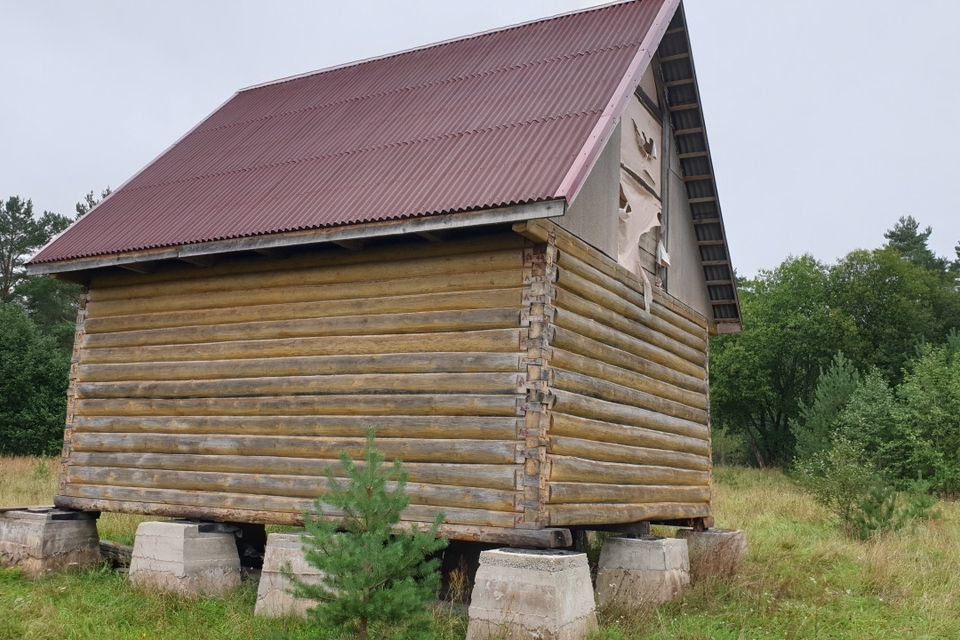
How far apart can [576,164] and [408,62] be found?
20.6 feet

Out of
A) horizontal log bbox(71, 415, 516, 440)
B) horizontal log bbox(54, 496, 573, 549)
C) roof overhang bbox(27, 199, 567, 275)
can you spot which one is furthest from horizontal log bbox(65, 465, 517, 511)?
roof overhang bbox(27, 199, 567, 275)

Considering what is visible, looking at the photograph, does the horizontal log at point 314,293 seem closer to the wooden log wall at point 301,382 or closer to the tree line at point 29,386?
the wooden log wall at point 301,382

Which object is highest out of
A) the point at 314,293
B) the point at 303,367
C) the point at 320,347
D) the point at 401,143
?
the point at 401,143

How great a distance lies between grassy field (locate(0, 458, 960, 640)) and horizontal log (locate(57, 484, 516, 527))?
0.99 m

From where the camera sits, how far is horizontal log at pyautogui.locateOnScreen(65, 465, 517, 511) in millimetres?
8641

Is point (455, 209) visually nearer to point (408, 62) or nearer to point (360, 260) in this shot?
point (360, 260)

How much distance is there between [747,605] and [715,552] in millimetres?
2057

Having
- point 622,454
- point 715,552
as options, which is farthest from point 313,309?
point 715,552

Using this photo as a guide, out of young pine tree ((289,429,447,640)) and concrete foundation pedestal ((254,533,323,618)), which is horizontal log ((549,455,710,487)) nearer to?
young pine tree ((289,429,447,640))

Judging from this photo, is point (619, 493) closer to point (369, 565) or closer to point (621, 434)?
point (621, 434)

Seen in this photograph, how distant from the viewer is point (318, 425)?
981cm

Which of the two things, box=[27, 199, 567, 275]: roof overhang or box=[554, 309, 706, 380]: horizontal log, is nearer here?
box=[27, 199, 567, 275]: roof overhang

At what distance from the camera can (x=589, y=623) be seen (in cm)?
813

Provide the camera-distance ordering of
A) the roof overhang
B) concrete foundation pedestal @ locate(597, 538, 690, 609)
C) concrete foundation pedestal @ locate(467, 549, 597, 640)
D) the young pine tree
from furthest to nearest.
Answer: concrete foundation pedestal @ locate(597, 538, 690, 609)
the roof overhang
concrete foundation pedestal @ locate(467, 549, 597, 640)
the young pine tree
